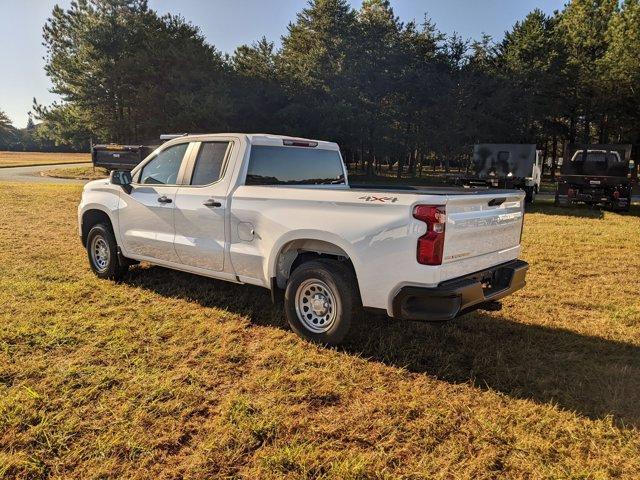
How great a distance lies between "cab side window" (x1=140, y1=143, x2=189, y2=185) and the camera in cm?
528

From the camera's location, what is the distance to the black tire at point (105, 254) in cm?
595

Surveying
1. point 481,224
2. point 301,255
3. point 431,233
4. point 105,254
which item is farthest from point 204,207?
point 481,224

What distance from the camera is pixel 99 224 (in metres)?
6.15

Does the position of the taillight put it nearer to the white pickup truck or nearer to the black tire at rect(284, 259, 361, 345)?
the white pickup truck

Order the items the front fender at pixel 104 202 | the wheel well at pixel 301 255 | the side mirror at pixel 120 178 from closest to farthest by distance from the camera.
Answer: the wheel well at pixel 301 255 < the side mirror at pixel 120 178 < the front fender at pixel 104 202

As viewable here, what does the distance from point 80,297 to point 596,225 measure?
38.7ft

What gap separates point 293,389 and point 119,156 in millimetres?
17748

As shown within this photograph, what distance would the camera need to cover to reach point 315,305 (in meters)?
4.15

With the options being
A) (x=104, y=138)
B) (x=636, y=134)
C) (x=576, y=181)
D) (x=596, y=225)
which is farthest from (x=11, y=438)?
(x=636, y=134)

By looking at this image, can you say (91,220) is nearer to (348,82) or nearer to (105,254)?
(105,254)

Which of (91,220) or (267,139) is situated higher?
(267,139)

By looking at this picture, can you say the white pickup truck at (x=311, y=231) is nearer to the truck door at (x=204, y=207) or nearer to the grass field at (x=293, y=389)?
the truck door at (x=204, y=207)

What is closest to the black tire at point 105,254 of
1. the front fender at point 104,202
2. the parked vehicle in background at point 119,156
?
the front fender at point 104,202

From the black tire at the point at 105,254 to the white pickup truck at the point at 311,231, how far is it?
18 mm
